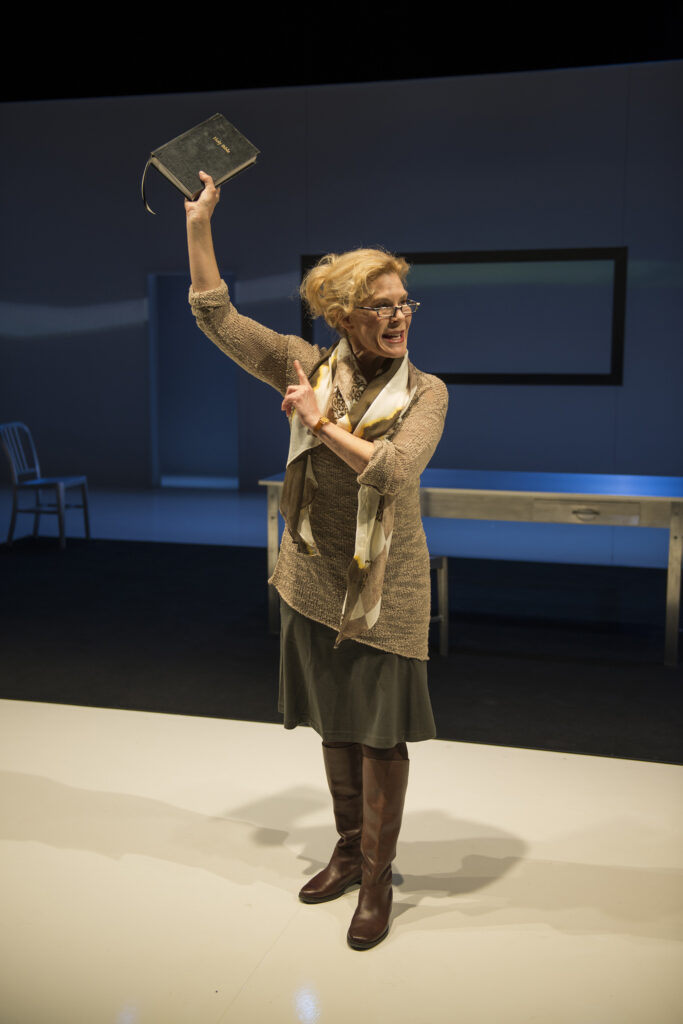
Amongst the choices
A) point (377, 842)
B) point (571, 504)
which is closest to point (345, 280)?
point (377, 842)

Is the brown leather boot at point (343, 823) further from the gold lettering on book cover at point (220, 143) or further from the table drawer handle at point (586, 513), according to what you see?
the table drawer handle at point (586, 513)

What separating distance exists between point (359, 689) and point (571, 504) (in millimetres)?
2093

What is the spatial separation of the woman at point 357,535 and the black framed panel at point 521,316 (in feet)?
19.6

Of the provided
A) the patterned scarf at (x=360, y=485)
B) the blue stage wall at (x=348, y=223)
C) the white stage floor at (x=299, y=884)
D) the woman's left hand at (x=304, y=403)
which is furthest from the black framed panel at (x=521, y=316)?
the woman's left hand at (x=304, y=403)

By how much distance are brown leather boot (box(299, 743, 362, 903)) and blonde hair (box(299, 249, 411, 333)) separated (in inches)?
37.1

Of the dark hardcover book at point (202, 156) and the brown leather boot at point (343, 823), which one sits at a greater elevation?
the dark hardcover book at point (202, 156)

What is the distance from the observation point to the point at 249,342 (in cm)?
204

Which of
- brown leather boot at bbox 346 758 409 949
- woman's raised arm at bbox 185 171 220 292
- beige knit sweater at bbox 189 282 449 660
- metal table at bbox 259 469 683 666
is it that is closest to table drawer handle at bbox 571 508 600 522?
metal table at bbox 259 469 683 666

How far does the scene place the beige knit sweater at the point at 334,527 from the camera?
2.00 meters

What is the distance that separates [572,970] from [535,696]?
5.41 feet

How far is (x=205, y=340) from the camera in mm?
9234

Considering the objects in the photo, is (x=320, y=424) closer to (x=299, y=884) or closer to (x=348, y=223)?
(x=299, y=884)

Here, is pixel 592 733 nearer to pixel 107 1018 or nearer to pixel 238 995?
pixel 238 995

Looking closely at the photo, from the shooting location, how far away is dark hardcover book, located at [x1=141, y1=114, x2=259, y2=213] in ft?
6.43
